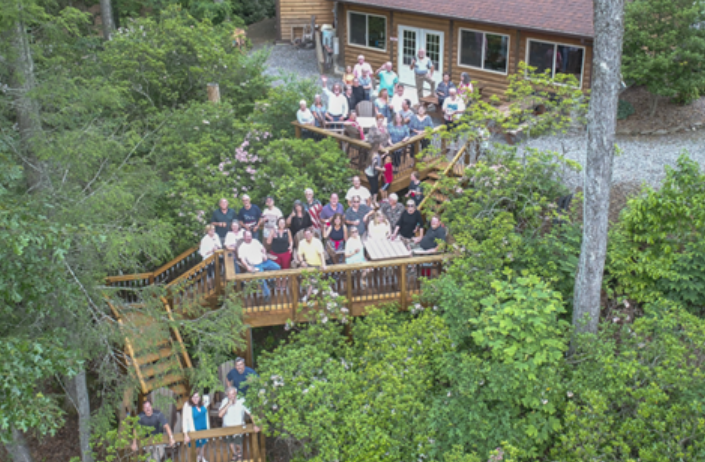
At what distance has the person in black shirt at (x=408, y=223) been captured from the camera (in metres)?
11.8

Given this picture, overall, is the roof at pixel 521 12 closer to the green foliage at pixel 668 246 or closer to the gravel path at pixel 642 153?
the gravel path at pixel 642 153

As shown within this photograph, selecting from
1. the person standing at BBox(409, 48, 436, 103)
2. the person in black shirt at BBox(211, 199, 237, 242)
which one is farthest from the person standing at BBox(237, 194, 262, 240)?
the person standing at BBox(409, 48, 436, 103)

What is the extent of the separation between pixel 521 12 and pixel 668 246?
33.9 ft

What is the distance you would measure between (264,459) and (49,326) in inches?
153

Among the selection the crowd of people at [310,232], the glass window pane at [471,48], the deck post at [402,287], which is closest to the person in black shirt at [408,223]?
the crowd of people at [310,232]

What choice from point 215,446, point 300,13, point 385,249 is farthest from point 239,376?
point 300,13

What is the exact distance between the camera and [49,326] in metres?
9.70

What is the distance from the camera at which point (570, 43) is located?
17234 mm

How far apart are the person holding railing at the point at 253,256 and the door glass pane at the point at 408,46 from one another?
1198 cm

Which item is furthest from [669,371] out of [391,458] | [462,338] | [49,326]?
[49,326]

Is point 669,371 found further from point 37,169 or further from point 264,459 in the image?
point 37,169

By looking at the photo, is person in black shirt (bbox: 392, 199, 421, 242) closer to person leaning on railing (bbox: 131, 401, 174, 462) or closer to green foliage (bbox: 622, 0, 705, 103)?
person leaning on railing (bbox: 131, 401, 174, 462)

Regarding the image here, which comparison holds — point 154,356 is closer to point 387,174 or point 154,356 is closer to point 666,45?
point 387,174

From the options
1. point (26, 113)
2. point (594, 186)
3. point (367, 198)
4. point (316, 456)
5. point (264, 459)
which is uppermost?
point (26, 113)
